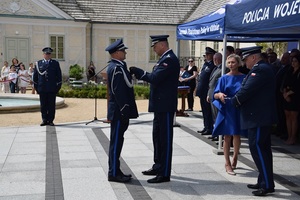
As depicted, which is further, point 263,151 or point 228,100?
point 228,100

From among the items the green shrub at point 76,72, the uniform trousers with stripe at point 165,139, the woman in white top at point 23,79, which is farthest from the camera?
the green shrub at point 76,72

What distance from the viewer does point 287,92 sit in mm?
7898

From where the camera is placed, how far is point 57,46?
25.0m

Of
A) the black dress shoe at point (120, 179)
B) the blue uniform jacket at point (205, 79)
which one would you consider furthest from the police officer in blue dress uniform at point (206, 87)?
the black dress shoe at point (120, 179)

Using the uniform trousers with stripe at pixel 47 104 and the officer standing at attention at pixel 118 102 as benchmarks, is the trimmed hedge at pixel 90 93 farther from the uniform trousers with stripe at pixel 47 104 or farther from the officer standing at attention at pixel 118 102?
the officer standing at attention at pixel 118 102

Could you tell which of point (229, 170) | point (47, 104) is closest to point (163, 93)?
point (229, 170)

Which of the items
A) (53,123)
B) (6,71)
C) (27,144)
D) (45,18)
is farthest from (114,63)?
(45,18)

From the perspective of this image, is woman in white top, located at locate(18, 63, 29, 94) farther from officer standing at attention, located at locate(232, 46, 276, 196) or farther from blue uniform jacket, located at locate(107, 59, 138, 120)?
officer standing at attention, located at locate(232, 46, 276, 196)

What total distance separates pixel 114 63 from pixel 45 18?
792 inches

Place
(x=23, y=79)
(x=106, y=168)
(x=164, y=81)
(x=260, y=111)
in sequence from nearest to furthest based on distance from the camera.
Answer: (x=260, y=111) < (x=164, y=81) < (x=106, y=168) < (x=23, y=79)

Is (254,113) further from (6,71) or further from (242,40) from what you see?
(6,71)

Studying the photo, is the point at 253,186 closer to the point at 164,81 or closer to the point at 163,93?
the point at 163,93

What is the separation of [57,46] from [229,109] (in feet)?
68.1

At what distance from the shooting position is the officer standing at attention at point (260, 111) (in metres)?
4.88
